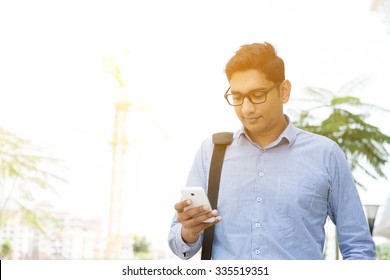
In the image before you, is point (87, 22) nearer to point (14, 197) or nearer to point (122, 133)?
point (122, 133)

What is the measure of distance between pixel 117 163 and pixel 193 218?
27539 millimetres

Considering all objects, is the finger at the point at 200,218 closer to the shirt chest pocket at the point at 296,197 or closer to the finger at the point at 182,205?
the finger at the point at 182,205

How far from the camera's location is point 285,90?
1.76 meters

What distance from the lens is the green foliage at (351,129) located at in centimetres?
845

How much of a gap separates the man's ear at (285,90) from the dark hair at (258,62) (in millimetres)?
19

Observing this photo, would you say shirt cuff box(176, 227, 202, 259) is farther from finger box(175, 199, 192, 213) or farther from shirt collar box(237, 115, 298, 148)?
shirt collar box(237, 115, 298, 148)

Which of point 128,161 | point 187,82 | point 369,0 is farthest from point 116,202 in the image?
point 369,0

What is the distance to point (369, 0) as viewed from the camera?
1723cm

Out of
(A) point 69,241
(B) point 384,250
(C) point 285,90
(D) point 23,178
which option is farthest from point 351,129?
(A) point 69,241

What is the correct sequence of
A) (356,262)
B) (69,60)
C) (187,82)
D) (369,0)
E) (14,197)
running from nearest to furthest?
(356,262)
(14,197)
(369,0)
(187,82)
(69,60)

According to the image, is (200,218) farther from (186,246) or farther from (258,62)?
(258,62)

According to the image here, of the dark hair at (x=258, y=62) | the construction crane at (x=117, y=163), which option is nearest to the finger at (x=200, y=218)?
the dark hair at (x=258, y=62)

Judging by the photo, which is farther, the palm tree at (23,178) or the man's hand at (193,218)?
the palm tree at (23,178)

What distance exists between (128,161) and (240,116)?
27.6 m
